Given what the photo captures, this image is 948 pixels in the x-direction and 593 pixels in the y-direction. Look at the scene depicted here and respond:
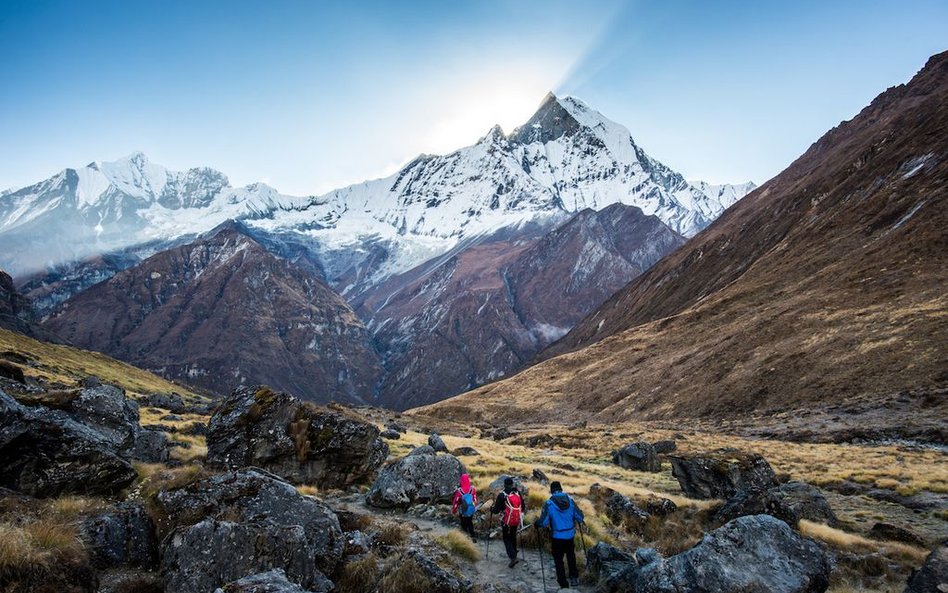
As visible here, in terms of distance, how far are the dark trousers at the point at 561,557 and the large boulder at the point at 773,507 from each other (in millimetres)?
5328

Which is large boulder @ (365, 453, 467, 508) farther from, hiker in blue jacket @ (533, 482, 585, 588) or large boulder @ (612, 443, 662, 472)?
large boulder @ (612, 443, 662, 472)

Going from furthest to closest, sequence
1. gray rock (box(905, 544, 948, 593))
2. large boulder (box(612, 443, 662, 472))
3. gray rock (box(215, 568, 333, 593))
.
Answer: large boulder (box(612, 443, 662, 472))
gray rock (box(905, 544, 948, 593))
gray rock (box(215, 568, 333, 593))

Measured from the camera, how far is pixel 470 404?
119750 millimetres

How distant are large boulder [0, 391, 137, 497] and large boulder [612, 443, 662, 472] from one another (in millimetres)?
29133

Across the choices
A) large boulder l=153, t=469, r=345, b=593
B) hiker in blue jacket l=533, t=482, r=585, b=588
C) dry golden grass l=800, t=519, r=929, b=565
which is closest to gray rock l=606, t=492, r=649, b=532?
dry golden grass l=800, t=519, r=929, b=565

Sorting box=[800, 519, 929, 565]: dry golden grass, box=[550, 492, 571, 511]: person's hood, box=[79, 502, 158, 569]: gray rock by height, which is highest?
box=[79, 502, 158, 569]: gray rock

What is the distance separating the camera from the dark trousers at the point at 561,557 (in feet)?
38.8

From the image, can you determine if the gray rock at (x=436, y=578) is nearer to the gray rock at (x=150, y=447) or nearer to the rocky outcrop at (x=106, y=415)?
the rocky outcrop at (x=106, y=415)

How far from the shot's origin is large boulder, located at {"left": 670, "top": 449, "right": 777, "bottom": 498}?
69.1 feet

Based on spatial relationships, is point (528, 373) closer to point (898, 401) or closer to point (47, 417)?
point (898, 401)

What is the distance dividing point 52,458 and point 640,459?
30799mm

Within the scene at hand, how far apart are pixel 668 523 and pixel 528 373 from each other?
11870 centimetres

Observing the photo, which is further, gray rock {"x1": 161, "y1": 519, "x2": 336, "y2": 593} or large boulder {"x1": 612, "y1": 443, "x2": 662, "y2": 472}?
large boulder {"x1": 612, "y1": 443, "x2": 662, "y2": 472}

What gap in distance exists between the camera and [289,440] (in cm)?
1903
